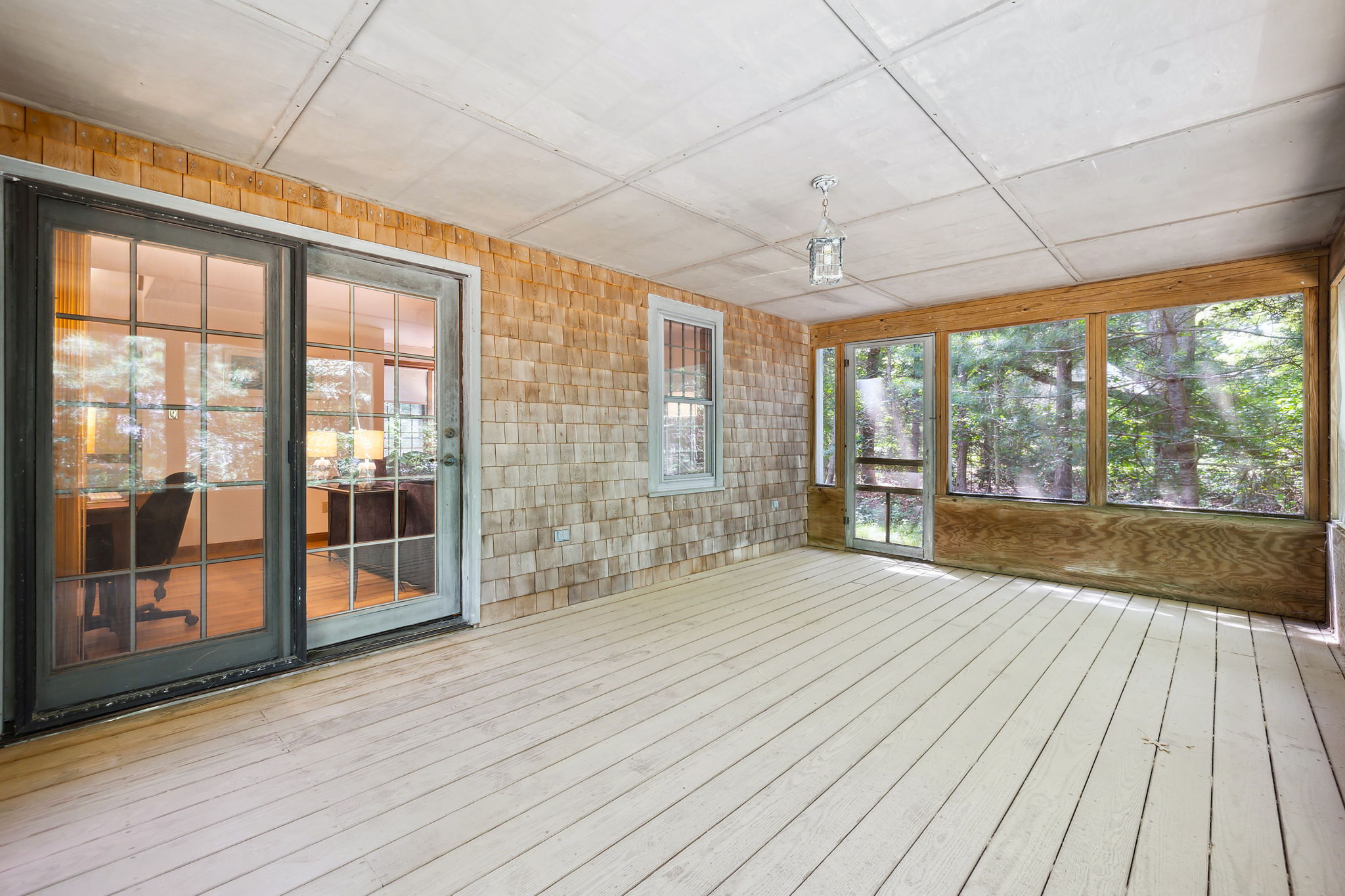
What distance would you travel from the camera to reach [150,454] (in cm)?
258

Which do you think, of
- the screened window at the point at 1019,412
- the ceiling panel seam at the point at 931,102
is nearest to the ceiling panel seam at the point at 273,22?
the ceiling panel seam at the point at 931,102

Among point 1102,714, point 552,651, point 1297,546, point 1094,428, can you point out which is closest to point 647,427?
point 552,651

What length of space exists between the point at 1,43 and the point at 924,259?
15.2 ft

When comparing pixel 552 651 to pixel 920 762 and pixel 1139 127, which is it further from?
pixel 1139 127

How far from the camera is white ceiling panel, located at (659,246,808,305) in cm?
420

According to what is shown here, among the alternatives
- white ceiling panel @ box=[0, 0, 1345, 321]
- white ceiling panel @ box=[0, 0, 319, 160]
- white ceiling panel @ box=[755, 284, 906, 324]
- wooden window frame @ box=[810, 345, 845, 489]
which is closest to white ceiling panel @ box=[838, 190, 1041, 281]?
white ceiling panel @ box=[0, 0, 1345, 321]

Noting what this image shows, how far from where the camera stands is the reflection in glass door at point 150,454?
2375 millimetres

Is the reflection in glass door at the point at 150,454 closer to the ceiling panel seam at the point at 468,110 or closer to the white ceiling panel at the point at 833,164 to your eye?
the ceiling panel seam at the point at 468,110

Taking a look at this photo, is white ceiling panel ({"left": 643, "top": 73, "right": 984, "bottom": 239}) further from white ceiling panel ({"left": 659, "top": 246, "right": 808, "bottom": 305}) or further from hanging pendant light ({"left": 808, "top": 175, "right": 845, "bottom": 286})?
white ceiling panel ({"left": 659, "top": 246, "right": 808, "bottom": 305})

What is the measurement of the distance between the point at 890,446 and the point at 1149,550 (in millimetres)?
2193

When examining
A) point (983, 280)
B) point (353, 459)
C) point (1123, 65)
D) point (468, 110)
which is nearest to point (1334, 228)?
point (983, 280)

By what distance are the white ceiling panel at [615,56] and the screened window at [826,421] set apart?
14.1 feet

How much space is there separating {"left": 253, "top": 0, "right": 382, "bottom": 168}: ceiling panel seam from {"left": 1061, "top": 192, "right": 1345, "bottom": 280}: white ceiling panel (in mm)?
4166

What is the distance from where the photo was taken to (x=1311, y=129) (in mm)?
2402
